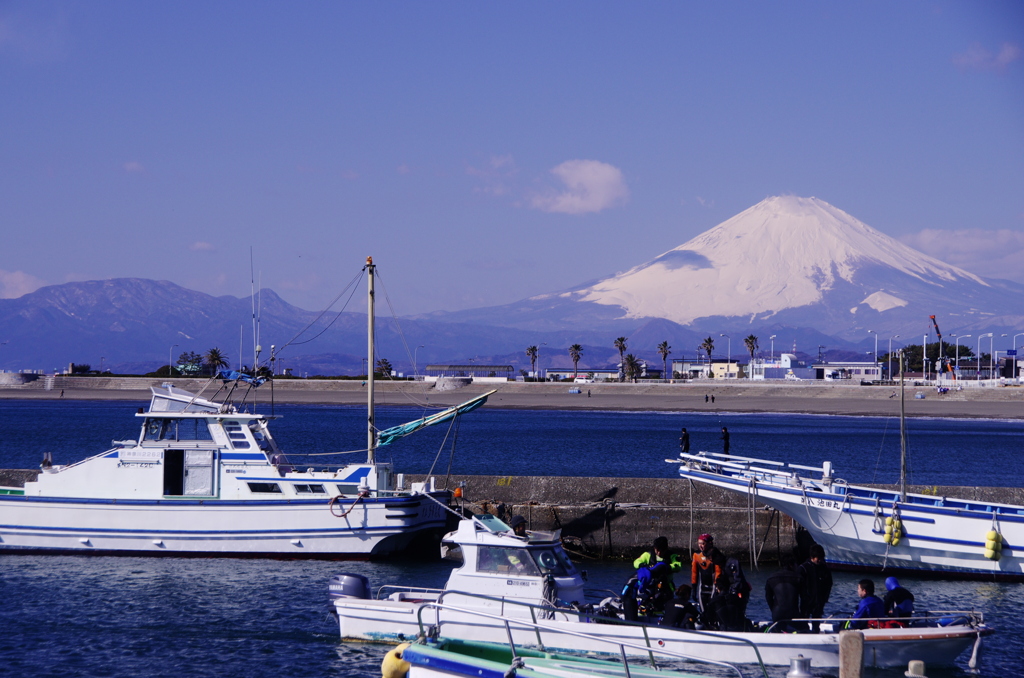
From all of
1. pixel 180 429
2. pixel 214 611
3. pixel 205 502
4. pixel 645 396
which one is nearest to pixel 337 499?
pixel 205 502

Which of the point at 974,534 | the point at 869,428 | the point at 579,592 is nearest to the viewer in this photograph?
the point at 579,592

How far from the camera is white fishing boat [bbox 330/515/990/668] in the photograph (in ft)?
43.2

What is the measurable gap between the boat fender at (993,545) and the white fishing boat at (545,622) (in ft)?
18.3

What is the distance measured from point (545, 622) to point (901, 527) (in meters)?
10.7

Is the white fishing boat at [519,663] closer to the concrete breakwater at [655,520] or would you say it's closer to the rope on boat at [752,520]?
the rope on boat at [752,520]

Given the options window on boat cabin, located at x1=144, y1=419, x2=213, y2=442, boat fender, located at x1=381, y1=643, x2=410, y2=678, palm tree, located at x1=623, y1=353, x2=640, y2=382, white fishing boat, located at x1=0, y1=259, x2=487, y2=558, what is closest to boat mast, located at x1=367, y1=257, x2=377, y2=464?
white fishing boat, located at x1=0, y1=259, x2=487, y2=558

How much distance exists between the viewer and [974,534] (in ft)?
67.8

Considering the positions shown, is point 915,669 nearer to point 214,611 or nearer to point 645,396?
point 214,611

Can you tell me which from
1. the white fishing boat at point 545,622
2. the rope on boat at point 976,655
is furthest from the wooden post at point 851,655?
the rope on boat at point 976,655

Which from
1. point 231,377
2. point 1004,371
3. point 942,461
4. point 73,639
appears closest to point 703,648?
point 73,639

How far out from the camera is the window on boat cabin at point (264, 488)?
73.4ft

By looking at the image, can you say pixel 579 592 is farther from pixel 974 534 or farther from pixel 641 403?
pixel 641 403

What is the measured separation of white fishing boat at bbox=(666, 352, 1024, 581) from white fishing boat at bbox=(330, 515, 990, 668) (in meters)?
5.49

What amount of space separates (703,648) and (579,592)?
249 centimetres
